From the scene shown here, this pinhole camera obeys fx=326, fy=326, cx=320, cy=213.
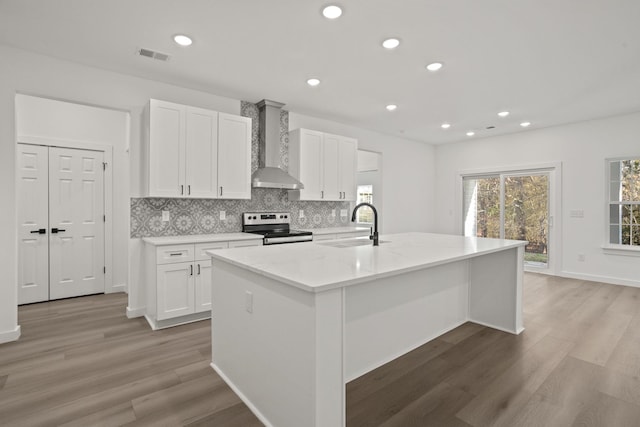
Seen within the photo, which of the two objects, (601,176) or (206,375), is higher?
(601,176)

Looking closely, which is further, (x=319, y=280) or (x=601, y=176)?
(x=601, y=176)

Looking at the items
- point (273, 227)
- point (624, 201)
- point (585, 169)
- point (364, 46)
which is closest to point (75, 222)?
point (273, 227)

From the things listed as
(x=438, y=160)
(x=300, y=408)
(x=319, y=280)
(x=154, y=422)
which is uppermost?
(x=438, y=160)

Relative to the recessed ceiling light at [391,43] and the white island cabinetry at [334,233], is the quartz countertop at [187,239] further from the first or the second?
the recessed ceiling light at [391,43]

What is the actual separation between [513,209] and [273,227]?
4674 millimetres

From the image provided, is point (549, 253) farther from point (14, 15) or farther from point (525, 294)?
point (14, 15)

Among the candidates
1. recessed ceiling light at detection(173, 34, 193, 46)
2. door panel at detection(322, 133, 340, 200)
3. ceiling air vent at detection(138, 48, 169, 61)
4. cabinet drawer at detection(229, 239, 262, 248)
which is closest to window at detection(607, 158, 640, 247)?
door panel at detection(322, 133, 340, 200)

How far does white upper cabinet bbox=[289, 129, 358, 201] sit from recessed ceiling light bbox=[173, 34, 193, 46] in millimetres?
1971

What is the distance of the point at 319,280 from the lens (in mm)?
1451

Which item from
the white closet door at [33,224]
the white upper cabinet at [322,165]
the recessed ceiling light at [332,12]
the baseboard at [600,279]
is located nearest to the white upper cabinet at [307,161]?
the white upper cabinet at [322,165]

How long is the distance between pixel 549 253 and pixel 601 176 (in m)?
1.47

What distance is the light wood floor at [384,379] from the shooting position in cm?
187

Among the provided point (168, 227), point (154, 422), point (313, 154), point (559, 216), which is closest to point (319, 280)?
point (154, 422)

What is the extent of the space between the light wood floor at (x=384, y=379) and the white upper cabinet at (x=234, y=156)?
1563mm
